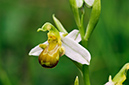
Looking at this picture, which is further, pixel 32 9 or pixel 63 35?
pixel 32 9

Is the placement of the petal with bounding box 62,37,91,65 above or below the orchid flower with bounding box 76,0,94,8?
below

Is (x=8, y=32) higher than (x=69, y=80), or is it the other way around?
(x=8, y=32)

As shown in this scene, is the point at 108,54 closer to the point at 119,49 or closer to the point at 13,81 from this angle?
the point at 119,49

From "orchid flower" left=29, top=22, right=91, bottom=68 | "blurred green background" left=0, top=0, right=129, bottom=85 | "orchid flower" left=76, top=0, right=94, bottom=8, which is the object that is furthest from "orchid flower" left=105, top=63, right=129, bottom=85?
"blurred green background" left=0, top=0, right=129, bottom=85

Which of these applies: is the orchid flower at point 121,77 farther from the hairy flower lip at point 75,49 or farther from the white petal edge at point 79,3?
the white petal edge at point 79,3

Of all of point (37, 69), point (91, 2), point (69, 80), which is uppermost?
point (91, 2)

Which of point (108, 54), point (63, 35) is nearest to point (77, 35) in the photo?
point (63, 35)

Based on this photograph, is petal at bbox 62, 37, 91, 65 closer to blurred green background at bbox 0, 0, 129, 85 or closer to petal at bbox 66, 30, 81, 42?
petal at bbox 66, 30, 81, 42
